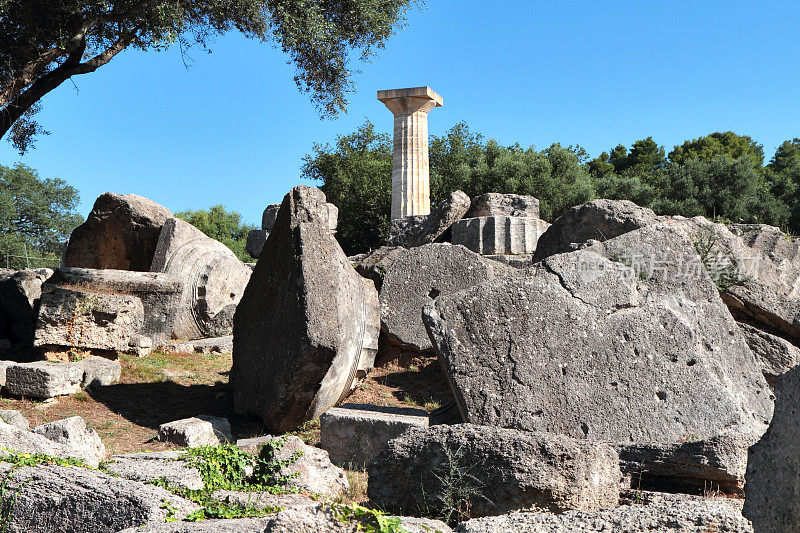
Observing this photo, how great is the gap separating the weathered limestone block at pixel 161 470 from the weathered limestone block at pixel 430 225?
7.48 metres

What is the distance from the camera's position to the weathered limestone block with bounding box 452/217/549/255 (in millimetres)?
10734

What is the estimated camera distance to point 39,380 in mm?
6570

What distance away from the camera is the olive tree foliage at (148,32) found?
8688 mm

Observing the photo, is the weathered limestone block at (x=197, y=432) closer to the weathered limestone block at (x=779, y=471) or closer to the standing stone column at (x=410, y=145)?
the weathered limestone block at (x=779, y=471)

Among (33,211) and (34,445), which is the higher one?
(33,211)

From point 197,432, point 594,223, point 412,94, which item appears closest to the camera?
point 197,432

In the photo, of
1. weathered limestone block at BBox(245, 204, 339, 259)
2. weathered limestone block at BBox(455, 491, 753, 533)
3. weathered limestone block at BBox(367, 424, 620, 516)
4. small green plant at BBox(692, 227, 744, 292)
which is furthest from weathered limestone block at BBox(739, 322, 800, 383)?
weathered limestone block at BBox(245, 204, 339, 259)

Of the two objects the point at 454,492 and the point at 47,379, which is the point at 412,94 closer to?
the point at 47,379

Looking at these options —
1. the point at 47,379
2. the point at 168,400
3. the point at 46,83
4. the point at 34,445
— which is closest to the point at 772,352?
the point at 168,400

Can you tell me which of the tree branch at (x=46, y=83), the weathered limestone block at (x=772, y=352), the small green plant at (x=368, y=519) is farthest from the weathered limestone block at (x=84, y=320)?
the weathered limestone block at (x=772, y=352)

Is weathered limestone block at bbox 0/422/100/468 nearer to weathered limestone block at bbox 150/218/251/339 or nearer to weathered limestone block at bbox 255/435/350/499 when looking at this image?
weathered limestone block at bbox 255/435/350/499

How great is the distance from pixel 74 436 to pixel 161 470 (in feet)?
4.71

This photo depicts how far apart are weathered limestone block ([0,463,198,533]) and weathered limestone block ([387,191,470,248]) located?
8.20m

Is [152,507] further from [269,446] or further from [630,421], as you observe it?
[630,421]
